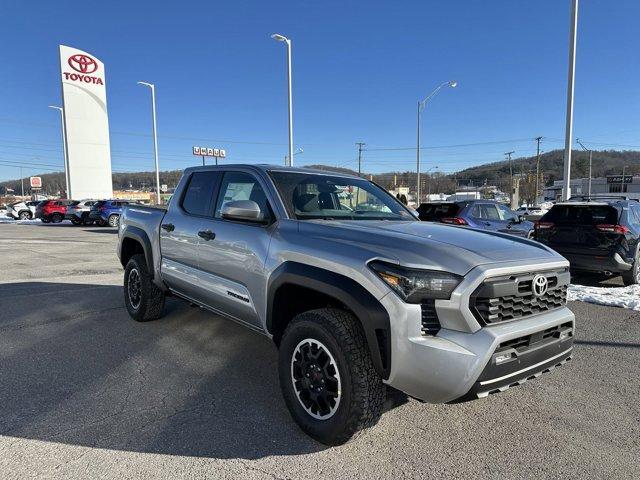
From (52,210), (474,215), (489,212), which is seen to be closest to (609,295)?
(474,215)

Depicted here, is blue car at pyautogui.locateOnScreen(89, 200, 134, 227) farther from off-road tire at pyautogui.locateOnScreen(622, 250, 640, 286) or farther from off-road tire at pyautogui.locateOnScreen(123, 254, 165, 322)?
off-road tire at pyautogui.locateOnScreen(622, 250, 640, 286)

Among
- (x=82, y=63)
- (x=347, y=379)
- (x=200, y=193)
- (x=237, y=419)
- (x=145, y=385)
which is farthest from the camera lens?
(x=82, y=63)

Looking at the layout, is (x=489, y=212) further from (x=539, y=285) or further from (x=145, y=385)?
(x=145, y=385)

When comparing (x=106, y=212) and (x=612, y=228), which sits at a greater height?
(x=612, y=228)

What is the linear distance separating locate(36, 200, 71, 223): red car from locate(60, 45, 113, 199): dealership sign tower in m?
12.5

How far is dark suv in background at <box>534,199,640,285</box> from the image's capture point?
7.68 meters

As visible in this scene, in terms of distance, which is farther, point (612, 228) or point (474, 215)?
point (474, 215)

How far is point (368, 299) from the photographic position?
262 cm

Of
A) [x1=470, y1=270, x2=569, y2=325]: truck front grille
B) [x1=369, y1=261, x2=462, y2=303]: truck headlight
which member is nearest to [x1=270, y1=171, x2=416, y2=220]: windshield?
[x1=369, y1=261, x2=462, y2=303]: truck headlight

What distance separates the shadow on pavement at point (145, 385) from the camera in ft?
9.73

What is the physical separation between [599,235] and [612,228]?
225 millimetres

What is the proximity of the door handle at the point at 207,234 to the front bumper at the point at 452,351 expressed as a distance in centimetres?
200

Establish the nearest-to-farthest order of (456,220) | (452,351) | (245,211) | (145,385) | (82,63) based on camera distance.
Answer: (452,351), (245,211), (145,385), (456,220), (82,63)

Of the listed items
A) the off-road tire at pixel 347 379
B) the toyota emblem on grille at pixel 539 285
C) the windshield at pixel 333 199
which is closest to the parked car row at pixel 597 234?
the windshield at pixel 333 199
